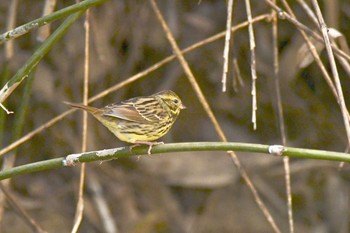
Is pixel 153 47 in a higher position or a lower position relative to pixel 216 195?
higher

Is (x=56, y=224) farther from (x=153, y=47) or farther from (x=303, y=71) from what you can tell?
(x=303, y=71)

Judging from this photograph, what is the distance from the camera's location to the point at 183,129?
18.8 feet

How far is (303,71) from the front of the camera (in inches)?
210

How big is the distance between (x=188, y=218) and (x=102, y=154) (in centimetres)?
316

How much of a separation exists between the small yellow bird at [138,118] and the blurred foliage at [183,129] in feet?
5.37

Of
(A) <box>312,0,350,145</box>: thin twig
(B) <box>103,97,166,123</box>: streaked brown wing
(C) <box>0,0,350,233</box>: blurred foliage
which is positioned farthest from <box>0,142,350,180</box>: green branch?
(C) <box>0,0,350,233</box>: blurred foliage

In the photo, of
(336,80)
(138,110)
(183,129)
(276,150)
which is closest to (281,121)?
(138,110)

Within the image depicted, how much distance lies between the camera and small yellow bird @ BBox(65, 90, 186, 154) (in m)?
3.33

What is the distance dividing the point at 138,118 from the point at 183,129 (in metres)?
2.35

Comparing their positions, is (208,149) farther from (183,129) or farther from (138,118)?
(183,129)

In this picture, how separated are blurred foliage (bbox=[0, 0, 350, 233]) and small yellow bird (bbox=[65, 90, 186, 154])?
164 centimetres

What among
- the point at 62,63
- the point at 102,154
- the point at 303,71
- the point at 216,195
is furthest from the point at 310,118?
the point at 102,154

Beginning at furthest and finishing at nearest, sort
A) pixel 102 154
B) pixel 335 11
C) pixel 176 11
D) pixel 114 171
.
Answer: pixel 114 171 → pixel 176 11 → pixel 335 11 → pixel 102 154

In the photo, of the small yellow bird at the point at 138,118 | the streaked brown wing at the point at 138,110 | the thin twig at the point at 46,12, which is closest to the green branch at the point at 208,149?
the small yellow bird at the point at 138,118
